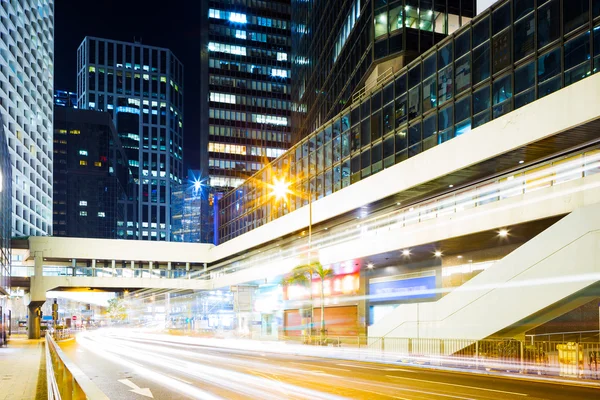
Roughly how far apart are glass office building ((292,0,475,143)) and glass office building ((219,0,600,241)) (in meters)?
4.89

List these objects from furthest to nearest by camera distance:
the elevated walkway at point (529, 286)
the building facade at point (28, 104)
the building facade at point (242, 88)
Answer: the building facade at point (242, 88) < the building facade at point (28, 104) < the elevated walkway at point (529, 286)

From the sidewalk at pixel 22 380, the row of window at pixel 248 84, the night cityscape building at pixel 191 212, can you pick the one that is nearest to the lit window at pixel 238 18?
the row of window at pixel 248 84

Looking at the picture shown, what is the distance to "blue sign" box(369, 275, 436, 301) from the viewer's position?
131 ft

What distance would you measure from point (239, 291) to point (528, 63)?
4825 centimetres

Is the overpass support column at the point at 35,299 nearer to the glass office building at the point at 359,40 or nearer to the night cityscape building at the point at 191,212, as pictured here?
the glass office building at the point at 359,40

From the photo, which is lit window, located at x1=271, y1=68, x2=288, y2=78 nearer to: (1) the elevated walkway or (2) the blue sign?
(2) the blue sign

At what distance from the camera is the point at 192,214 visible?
17862 centimetres

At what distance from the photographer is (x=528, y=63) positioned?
2872 centimetres

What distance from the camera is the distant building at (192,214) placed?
16388 cm

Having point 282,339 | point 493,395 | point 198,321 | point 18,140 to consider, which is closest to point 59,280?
point 198,321

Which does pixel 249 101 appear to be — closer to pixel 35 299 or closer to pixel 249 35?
pixel 249 35

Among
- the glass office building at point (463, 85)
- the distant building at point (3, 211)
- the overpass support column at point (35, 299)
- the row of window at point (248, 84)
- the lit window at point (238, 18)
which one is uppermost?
the lit window at point (238, 18)

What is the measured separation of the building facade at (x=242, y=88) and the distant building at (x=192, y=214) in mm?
12456

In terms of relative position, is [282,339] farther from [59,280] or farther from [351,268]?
[59,280]
